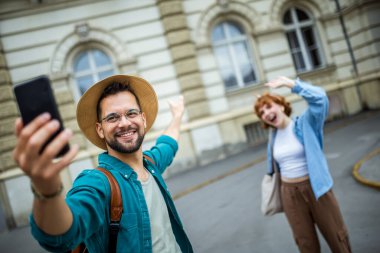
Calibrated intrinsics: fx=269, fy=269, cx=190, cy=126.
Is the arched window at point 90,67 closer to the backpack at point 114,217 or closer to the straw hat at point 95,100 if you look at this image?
the straw hat at point 95,100

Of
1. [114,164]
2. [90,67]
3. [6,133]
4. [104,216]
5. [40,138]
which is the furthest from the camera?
[90,67]

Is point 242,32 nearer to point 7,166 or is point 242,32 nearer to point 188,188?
point 188,188

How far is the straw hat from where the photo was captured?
162 cm

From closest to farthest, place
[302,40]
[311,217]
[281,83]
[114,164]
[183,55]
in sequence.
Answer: [114,164]
[281,83]
[311,217]
[183,55]
[302,40]

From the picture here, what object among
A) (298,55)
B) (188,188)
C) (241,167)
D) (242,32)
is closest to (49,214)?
(188,188)

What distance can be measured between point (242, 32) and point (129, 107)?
867cm

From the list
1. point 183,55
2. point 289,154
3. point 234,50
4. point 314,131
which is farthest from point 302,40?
point 289,154

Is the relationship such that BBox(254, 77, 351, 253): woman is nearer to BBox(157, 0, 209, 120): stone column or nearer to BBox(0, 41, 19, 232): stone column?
BBox(157, 0, 209, 120): stone column

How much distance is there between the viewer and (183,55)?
8383 mm

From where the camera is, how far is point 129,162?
1.65 m

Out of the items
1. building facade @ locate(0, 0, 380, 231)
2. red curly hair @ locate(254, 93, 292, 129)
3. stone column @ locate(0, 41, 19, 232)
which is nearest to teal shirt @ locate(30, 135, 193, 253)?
red curly hair @ locate(254, 93, 292, 129)

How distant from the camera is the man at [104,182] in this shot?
0.77 meters

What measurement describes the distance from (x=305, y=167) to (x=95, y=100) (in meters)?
1.98

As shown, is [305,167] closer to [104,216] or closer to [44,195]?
[104,216]
